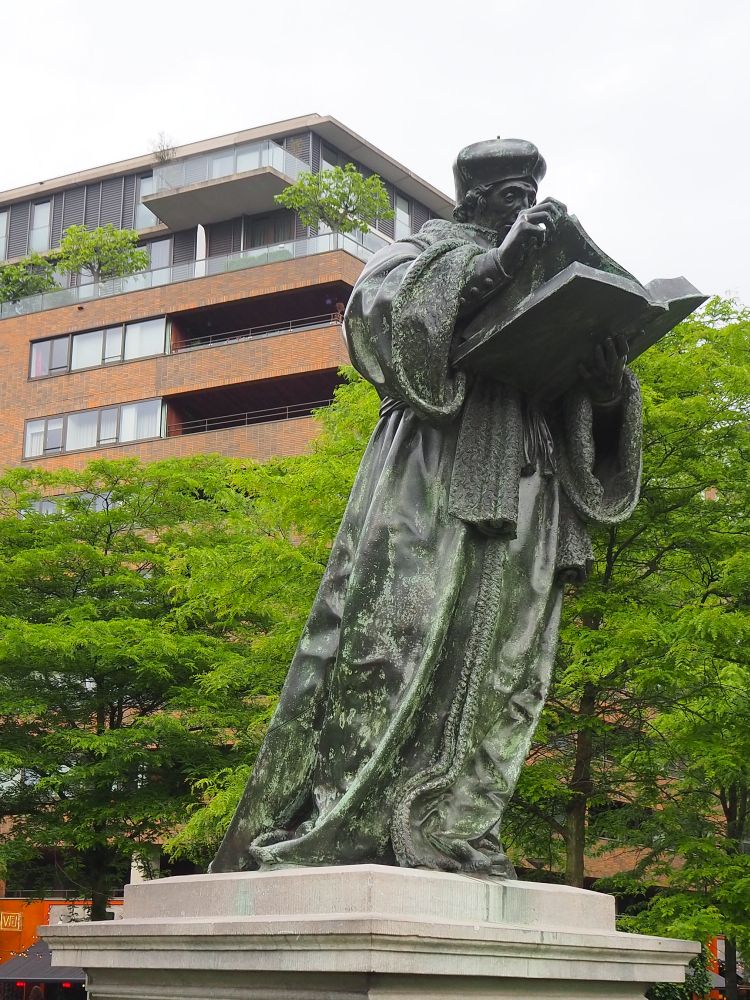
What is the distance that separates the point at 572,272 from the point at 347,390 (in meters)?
14.9

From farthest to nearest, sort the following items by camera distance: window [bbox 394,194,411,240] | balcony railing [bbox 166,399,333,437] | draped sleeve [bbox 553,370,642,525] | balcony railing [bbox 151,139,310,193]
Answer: window [bbox 394,194,411,240], balcony railing [bbox 151,139,310,193], balcony railing [bbox 166,399,333,437], draped sleeve [bbox 553,370,642,525]

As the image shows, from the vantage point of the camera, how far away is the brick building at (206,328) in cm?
4284

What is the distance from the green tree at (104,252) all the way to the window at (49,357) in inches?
166

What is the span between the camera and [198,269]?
45969 mm

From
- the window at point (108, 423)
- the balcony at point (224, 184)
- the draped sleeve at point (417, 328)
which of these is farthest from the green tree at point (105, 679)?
the balcony at point (224, 184)

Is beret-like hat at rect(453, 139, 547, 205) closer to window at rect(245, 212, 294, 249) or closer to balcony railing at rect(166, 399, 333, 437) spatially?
balcony railing at rect(166, 399, 333, 437)

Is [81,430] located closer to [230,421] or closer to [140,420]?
[140,420]

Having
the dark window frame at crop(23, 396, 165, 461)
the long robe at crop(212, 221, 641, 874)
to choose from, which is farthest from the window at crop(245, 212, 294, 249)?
the long robe at crop(212, 221, 641, 874)

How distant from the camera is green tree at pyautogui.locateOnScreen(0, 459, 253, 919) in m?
21.9

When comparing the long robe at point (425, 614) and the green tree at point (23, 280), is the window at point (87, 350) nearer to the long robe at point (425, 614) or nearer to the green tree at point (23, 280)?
the green tree at point (23, 280)

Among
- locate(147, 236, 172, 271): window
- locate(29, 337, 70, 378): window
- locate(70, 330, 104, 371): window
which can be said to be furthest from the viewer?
locate(147, 236, 172, 271): window

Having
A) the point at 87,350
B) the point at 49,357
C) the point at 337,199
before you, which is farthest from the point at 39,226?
the point at 337,199

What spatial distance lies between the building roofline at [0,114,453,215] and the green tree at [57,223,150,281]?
506 centimetres

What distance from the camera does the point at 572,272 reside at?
5.00 metres
